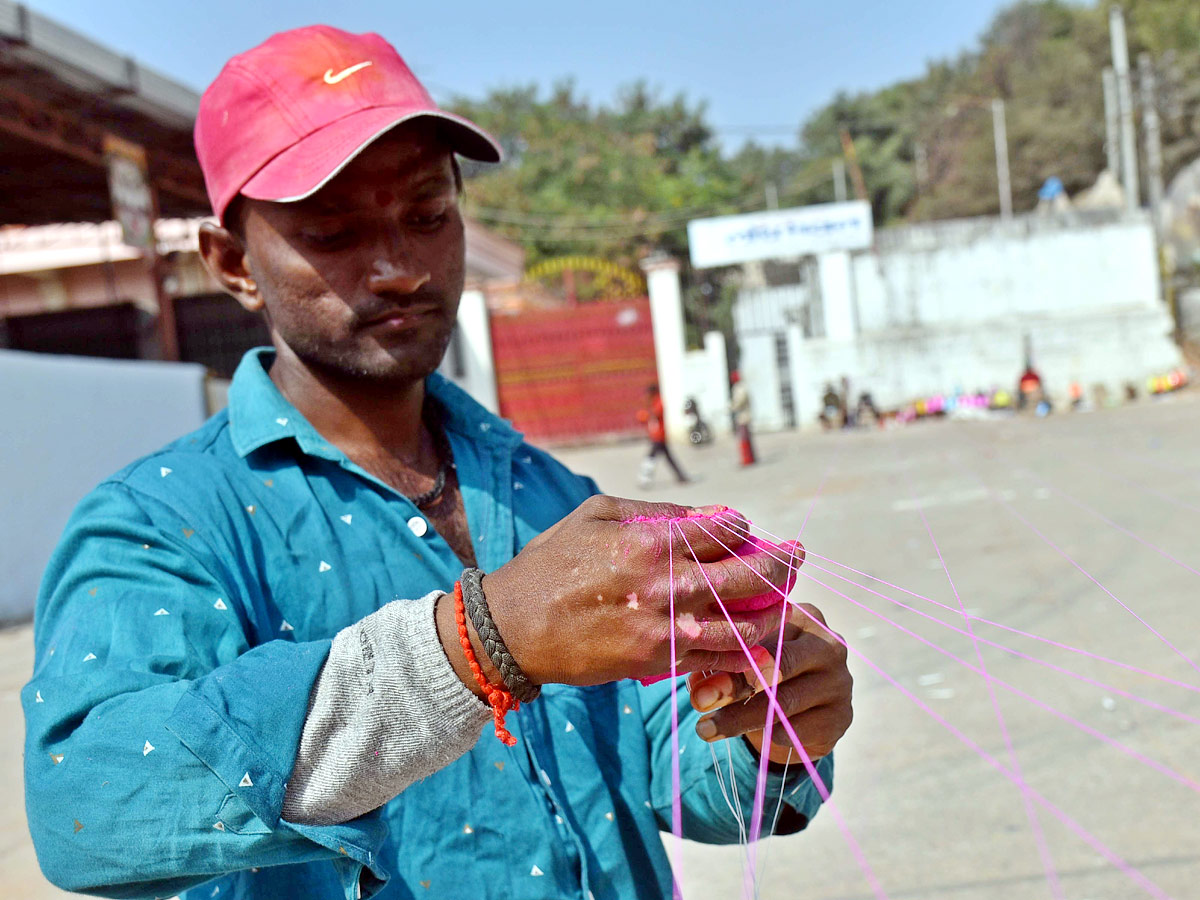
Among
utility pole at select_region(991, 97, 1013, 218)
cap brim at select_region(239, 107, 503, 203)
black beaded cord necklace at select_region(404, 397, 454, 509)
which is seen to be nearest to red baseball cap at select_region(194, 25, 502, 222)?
cap brim at select_region(239, 107, 503, 203)

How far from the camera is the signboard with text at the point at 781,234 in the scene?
66.6 ft

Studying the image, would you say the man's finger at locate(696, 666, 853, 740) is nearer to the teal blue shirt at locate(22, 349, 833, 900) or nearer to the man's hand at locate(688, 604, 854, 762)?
the man's hand at locate(688, 604, 854, 762)

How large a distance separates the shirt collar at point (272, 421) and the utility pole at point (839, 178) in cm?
4756

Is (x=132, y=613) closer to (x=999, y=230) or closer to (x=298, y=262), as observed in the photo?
(x=298, y=262)

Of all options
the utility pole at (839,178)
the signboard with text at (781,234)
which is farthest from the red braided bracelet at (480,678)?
the utility pole at (839,178)

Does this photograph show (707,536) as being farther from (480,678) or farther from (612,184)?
(612,184)

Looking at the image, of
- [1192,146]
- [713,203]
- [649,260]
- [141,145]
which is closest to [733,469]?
[649,260]

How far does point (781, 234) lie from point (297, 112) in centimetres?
2025

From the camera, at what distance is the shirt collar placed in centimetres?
133

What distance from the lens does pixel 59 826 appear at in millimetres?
901

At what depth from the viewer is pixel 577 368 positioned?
708 inches

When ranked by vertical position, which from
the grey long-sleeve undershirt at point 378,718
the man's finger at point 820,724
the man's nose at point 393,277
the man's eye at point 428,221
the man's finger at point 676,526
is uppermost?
the man's eye at point 428,221

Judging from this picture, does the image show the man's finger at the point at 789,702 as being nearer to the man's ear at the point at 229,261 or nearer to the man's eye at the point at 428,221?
the man's eye at the point at 428,221

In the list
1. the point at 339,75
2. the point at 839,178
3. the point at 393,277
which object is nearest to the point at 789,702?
the point at 393,277
